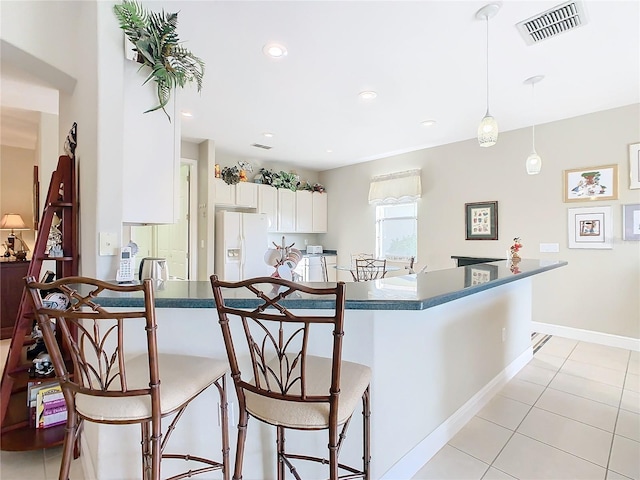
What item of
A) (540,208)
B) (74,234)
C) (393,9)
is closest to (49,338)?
(74,234)

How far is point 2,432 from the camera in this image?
70.7 inches

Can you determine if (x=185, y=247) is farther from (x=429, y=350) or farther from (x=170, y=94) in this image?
(x=429, y=350)

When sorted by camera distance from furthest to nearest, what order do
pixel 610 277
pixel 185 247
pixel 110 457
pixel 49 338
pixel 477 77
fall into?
pixel 185 247
pixel 610 277
pixel 477 77
pixel 110 457
pixel 49 338

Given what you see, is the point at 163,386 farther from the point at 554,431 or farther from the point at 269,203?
the point at 269,203

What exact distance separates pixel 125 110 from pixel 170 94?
10.6 inches

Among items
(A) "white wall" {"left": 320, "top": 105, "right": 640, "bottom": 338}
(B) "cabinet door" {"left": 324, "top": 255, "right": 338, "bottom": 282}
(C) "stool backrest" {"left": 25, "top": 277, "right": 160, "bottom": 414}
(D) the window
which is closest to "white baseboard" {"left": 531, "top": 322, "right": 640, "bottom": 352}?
(A) "white wall" {"left": 320, "top": 105, "right": 640, "bottom": 338}

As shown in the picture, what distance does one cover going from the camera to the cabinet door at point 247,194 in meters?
5.35

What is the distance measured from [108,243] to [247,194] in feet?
12.6

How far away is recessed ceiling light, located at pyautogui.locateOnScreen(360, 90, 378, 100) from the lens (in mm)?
3189

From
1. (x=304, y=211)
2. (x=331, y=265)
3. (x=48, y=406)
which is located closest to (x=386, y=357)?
(x=48, y=406)

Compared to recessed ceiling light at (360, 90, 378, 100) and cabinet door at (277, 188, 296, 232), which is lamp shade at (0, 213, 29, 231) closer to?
cabinet door at (277, 188, 296, 232)

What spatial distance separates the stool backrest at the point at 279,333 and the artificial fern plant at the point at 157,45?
49.7 inches

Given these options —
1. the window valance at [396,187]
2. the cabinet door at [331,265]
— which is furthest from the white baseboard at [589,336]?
the cabinet door at [331,265]

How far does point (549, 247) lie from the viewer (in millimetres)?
4016
